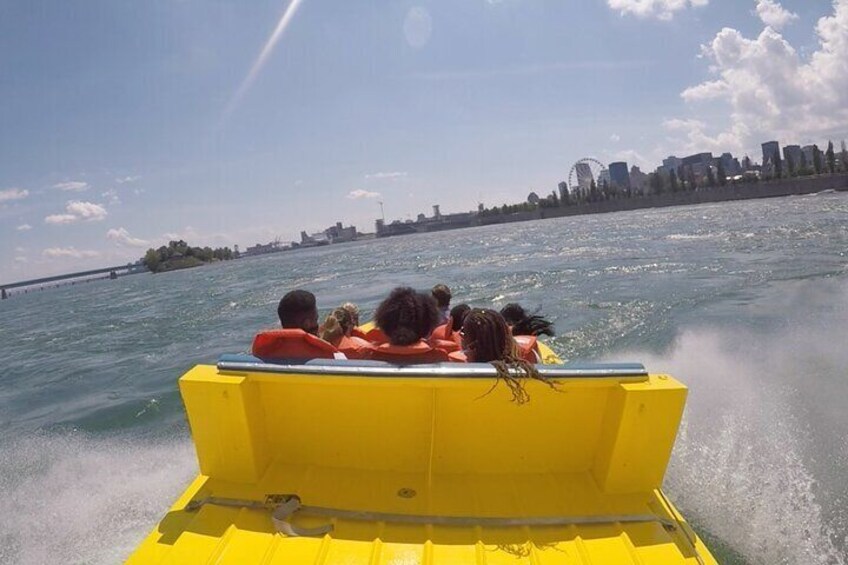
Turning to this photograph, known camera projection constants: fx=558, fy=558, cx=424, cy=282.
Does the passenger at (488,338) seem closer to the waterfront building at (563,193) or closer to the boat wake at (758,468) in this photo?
the boat wake at (758,468)

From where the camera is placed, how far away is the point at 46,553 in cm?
479

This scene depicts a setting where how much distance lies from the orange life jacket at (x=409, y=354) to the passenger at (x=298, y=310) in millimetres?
658

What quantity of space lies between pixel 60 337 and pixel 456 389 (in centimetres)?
2409

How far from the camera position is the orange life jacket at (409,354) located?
12.2 feet

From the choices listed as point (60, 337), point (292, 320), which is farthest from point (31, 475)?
point (60, 337)

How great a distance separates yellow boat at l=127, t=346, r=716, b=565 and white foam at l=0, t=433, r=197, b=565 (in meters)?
2.38

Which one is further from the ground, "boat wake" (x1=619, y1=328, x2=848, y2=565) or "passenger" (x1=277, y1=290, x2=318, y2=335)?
"passenger" (x1=277, y1=290, x2=318, y2=335)

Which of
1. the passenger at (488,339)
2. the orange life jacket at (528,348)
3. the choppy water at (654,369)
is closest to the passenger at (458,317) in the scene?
the choppy water at (654,369)

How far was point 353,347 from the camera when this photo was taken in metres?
4.55

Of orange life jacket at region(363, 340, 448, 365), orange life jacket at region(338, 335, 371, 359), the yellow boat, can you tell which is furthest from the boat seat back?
orange life jacket at region(338, 335, 371, 359)

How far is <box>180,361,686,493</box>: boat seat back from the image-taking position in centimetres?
314

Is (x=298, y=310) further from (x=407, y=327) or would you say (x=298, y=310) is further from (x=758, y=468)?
(x=758, y=468)

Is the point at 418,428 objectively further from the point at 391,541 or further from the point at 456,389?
the point at 391,541

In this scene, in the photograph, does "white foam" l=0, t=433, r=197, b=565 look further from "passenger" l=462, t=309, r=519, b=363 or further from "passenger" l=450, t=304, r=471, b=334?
"passenger" l=462, t=309, r=519, b=363
